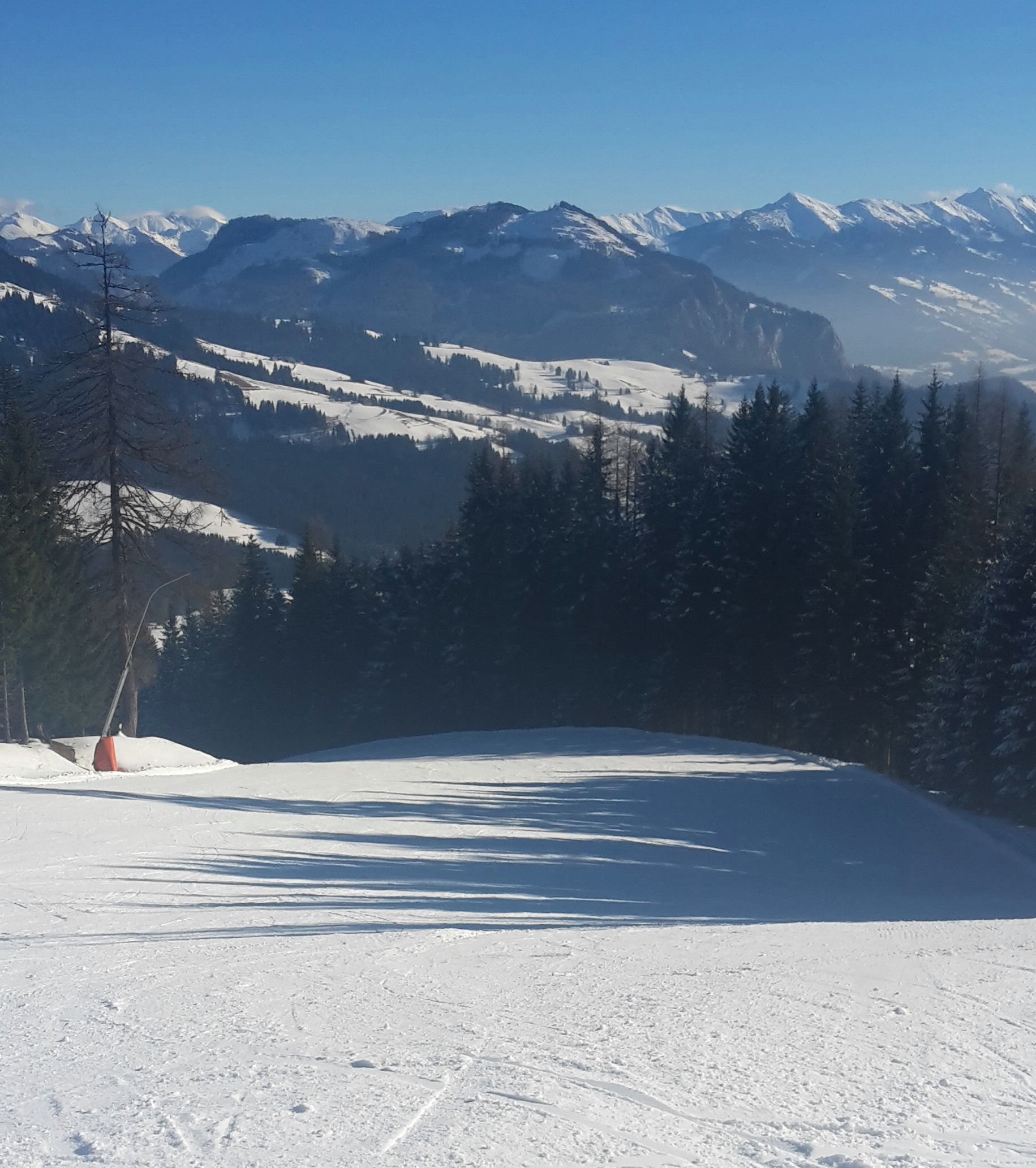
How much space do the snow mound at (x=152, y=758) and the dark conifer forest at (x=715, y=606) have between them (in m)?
15.6

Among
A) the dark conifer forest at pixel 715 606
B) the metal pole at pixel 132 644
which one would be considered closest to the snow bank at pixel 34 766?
the metal pole at pixel 132 644

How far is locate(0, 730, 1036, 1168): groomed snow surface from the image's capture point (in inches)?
168

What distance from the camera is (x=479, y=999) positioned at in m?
6.31

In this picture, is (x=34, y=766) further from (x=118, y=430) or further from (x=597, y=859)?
(x=597, y=859)

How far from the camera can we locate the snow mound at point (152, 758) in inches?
747

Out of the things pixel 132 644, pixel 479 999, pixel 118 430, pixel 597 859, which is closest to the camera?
pixel 479 999

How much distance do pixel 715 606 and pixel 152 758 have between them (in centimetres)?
2086

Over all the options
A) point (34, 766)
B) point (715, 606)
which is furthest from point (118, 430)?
point (715, 606)

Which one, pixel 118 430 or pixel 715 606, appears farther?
pixel 715 606

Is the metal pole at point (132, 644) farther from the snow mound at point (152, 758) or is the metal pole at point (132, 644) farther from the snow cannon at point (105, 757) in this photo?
the snow mound at point (152, 758)

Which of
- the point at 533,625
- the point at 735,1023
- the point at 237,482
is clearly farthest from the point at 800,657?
the point at 237,482

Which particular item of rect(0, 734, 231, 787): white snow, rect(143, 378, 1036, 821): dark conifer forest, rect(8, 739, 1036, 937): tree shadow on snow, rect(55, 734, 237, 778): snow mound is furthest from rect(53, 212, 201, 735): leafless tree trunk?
rect(143, 378, 1036, 821): dark conifer forest

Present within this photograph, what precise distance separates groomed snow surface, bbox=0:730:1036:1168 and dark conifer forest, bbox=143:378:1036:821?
11.9 metres

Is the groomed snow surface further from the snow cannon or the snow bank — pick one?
the snow cannon
